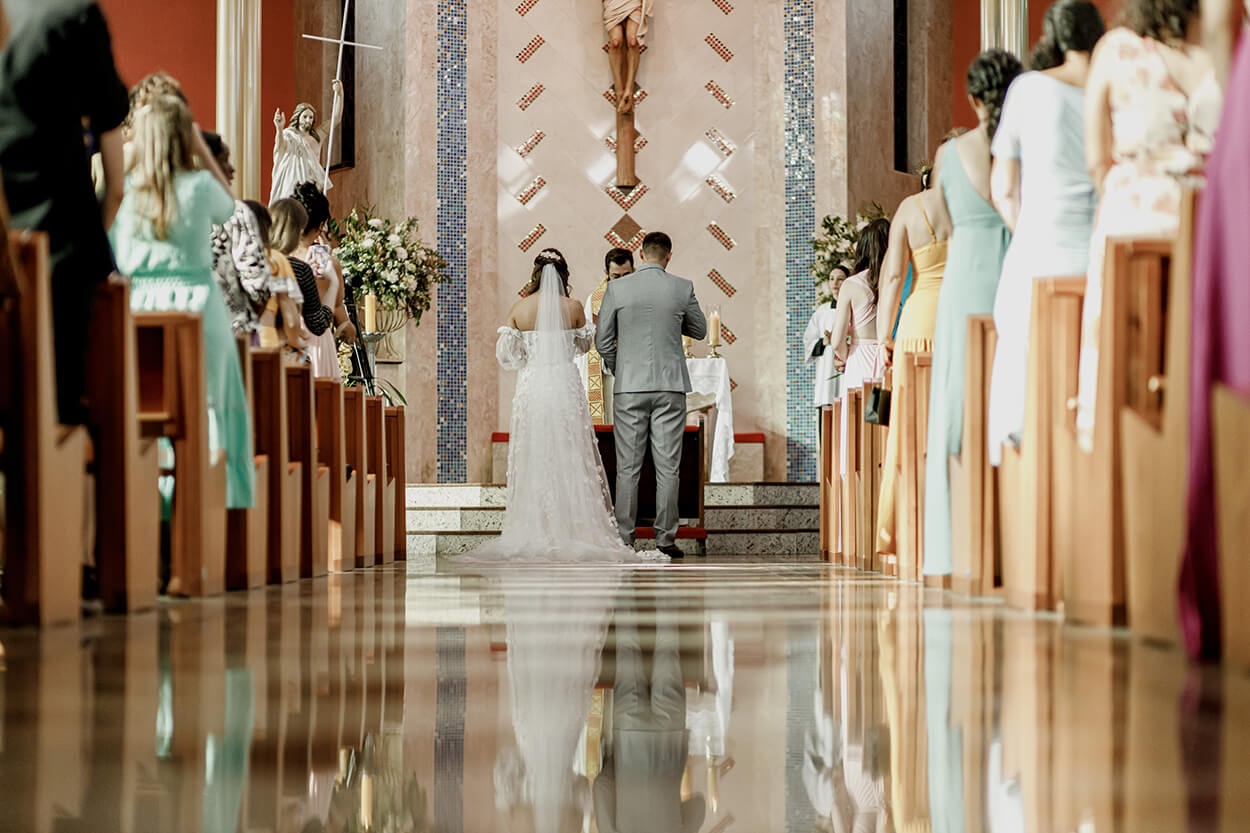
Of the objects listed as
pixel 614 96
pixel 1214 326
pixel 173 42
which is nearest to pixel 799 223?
pixel 614 96

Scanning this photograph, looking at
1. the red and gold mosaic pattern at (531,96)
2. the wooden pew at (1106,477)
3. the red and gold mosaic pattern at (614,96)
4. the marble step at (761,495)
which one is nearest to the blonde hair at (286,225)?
the wooden pew at (1106,477)

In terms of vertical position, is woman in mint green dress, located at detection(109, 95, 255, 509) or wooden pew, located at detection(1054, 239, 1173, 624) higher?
woman in mint green dress, located at detection(109, 95, 255, 509)

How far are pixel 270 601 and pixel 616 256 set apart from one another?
17.4 ft

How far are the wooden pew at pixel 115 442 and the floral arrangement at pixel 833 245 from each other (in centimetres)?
800

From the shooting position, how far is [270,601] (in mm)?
3914

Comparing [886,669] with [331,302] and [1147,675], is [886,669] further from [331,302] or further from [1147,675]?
[331,302]

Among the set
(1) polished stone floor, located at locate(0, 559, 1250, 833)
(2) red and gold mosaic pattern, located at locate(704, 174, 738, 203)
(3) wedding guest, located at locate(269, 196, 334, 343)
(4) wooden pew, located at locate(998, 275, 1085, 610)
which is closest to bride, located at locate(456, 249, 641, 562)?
(3) wedding guest, located at locate(269, 196, 334, 343)

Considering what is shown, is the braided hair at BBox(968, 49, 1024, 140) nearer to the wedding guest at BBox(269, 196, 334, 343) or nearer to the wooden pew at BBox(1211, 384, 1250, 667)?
the wooden pew at BBox(1211, 384, 1250, 667)

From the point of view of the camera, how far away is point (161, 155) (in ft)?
14.7

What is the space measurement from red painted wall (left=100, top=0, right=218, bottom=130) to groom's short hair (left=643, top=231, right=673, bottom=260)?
5.44 m

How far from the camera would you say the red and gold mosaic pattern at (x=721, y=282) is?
12.9 metres

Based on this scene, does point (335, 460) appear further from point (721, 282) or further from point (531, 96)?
point (531, 96)

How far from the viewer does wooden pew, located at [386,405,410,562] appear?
8.24m

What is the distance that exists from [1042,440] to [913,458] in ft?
6.97
